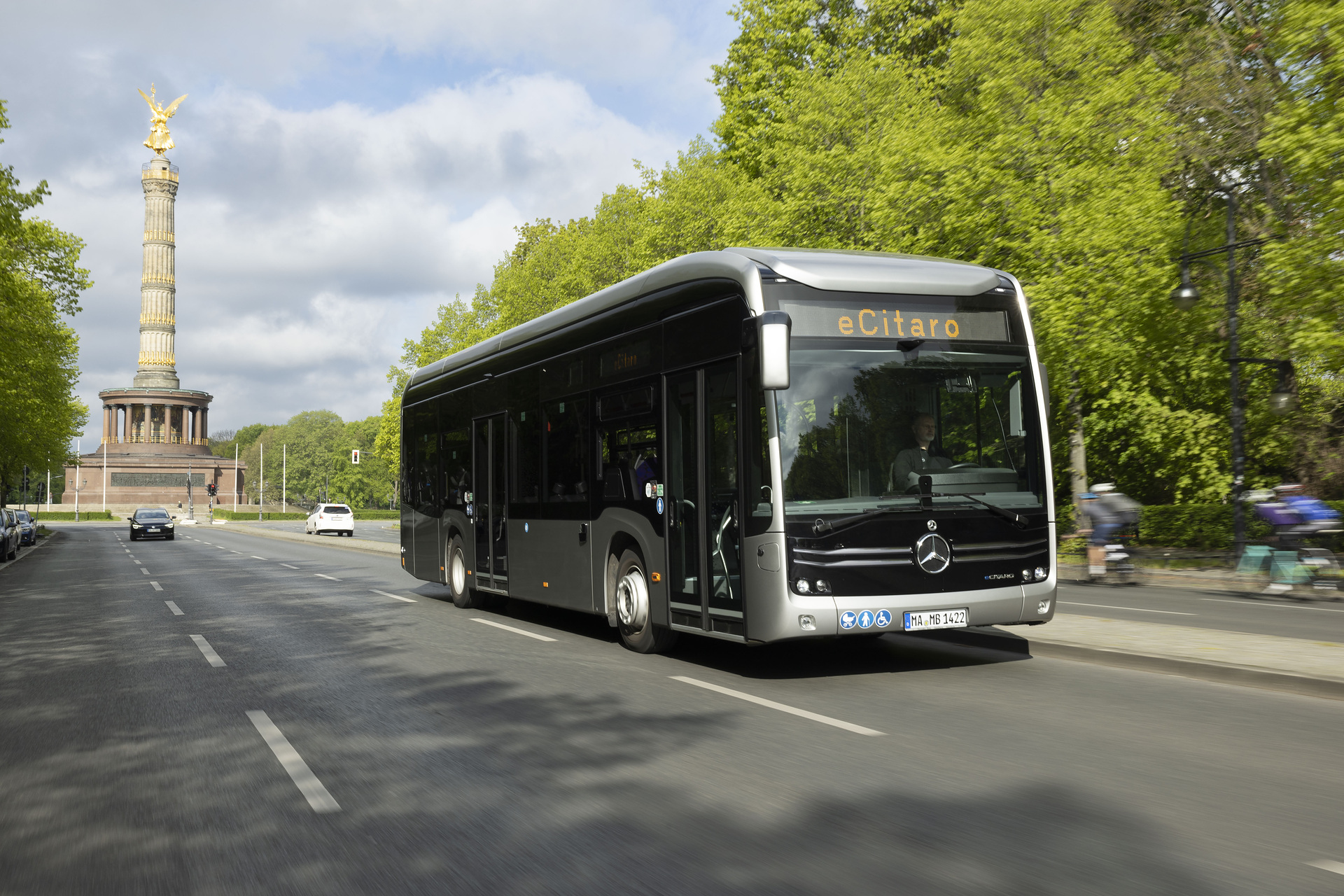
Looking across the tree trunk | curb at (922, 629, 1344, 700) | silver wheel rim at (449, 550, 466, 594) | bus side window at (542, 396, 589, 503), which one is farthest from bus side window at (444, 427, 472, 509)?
the tree trunk

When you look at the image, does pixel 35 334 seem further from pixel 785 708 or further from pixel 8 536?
pixel 785 708

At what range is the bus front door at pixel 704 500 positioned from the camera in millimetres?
→ 8672

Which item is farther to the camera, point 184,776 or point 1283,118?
point 1283,118

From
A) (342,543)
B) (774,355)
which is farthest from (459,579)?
(342,543)

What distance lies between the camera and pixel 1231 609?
49.7 feet

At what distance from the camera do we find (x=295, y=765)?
238 inches

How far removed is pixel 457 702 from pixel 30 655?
5533mm

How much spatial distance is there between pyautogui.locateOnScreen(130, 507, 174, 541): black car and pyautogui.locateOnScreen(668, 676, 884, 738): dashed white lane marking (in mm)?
45379

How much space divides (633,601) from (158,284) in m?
96.8

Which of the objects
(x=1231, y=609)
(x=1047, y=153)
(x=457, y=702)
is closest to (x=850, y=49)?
(x=1047, y=153)

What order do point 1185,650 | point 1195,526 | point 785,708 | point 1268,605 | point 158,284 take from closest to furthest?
point 785,708
point 1185,650
point 1268,605
point 1195,526
point 158,284

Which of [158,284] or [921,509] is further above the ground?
[158,284]

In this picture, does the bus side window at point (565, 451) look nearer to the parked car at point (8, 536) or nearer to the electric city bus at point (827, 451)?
the electric city bus at point (827, 451)

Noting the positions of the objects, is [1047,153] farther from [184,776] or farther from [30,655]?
[184,776]
